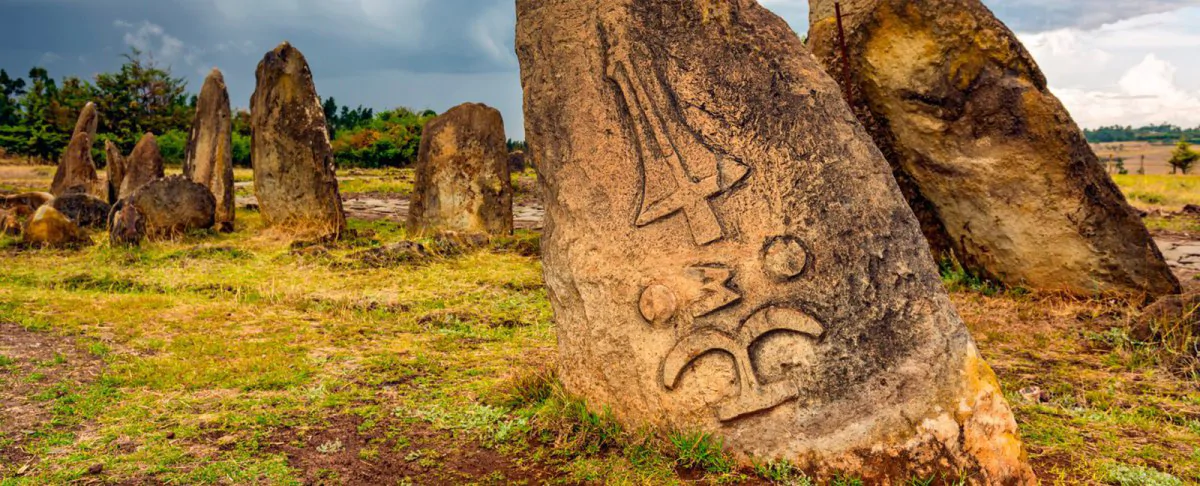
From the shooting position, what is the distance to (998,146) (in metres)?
6.88

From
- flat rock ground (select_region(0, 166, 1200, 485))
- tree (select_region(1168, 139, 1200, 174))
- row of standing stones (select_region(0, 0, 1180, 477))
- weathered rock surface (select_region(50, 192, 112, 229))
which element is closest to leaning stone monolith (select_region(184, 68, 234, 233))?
weathered rock surface (select_region(50, 192, 112, 229))

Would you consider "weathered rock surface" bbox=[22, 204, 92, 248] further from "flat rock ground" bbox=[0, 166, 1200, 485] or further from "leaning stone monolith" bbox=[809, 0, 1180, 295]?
"leaning stone monolith" bbox=[809, 0, 1180, 295]

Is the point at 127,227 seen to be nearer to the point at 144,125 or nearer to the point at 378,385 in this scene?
the point at 378,385

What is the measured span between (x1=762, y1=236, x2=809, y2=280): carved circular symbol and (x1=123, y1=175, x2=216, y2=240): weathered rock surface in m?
9.11

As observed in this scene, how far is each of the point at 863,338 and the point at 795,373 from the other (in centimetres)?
29

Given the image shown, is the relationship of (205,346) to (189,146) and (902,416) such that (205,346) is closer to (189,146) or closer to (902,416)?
(902,416)

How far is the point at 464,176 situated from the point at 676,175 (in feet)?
24.4

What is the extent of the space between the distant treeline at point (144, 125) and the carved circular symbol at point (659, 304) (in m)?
24.9

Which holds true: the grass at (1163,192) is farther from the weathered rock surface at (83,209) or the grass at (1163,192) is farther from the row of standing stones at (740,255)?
the weathered rock surface at (83,209)

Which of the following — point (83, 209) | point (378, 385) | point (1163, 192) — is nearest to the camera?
point (378, 385)

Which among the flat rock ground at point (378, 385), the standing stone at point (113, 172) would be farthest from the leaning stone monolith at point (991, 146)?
the standing stone at point (113, 172)

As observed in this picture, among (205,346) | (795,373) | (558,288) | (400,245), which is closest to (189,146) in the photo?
(400,245)

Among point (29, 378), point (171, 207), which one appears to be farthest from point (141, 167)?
point (29, 378)

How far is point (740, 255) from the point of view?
345 cm
